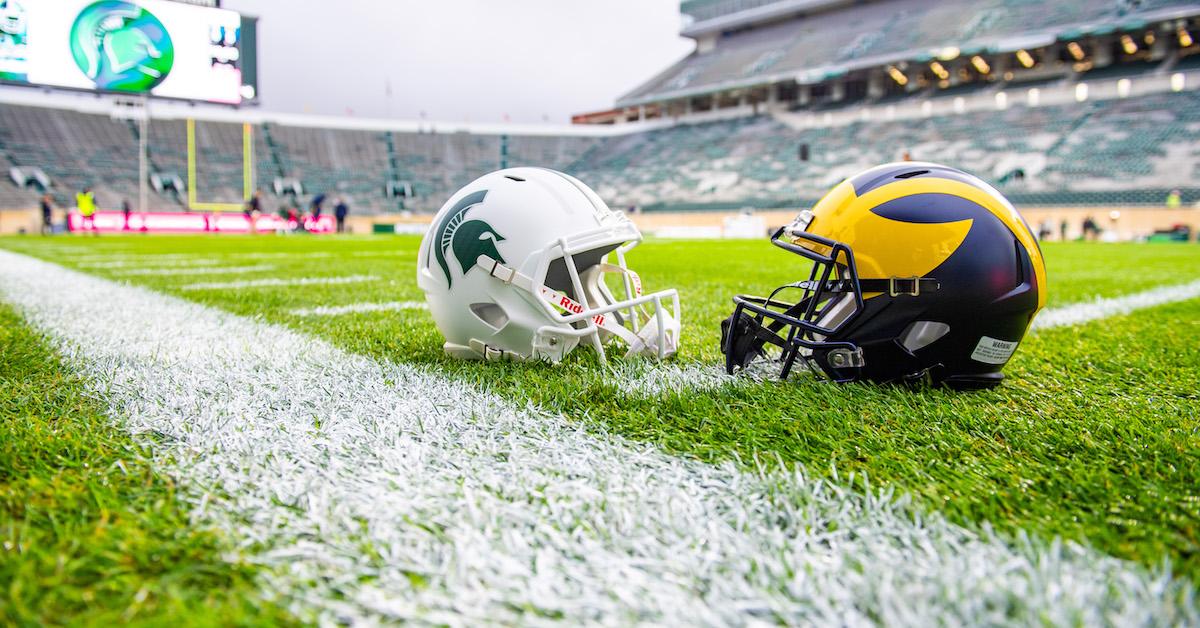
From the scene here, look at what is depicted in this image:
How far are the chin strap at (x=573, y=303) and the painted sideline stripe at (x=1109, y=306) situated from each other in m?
1.75

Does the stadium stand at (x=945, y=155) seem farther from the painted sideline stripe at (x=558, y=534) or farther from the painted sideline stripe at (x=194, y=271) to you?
the painted sideline stripe at (x=558, y=534)

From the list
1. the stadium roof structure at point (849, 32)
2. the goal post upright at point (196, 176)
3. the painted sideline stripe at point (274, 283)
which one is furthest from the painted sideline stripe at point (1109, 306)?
the goal post upright at point (196, 176)

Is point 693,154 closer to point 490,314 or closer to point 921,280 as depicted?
point 490,314

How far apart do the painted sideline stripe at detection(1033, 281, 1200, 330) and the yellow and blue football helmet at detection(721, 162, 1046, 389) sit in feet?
4.80

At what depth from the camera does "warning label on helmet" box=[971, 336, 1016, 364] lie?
5.17ft

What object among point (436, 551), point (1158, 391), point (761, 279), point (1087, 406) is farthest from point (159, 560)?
point (761, 279)

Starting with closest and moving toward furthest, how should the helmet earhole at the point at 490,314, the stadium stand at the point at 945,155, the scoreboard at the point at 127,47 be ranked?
the helmet earhole at the point at 490,314 < the scoreboard at the point at 127,47 < the stadium stand at the point at 945,155

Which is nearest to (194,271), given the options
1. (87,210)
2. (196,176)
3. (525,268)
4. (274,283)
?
(274,283)

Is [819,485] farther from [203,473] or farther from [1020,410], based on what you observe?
[203,473]

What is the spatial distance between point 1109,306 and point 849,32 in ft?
95.7

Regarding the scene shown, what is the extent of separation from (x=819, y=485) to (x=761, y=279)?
4.59m

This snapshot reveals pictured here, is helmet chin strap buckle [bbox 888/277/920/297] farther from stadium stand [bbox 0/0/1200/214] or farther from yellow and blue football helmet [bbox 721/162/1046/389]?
stadium stand [bbox 0/0/1200/214]

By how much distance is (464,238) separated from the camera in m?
1.81

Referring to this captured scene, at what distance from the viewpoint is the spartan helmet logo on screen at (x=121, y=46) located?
1722cm
